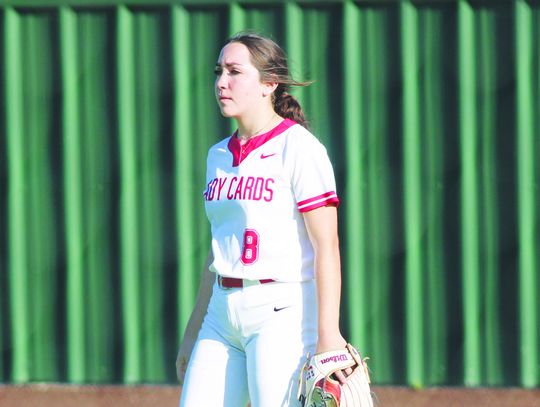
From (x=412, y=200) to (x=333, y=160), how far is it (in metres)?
0.44

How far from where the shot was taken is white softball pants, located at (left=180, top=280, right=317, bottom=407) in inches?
146

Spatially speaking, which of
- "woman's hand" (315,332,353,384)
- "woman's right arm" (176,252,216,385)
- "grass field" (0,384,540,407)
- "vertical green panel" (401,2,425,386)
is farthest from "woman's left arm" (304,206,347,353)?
"grass field" (0,384,540,407)

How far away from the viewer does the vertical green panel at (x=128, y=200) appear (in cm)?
628

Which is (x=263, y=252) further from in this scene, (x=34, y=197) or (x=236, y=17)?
(x=34, y=197)

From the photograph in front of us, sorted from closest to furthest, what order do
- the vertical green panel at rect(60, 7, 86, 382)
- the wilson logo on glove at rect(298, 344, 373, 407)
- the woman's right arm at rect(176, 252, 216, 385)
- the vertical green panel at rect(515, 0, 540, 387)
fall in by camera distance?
the wilson logo on glove at rect(298, 344, 373, 407) → the woman's right arm at rect(176, 252, 216, 385) → the vertical green panel at rect(515, 0, 540, 387) → the vertical green panel at rect(60, 7, 86, 382)

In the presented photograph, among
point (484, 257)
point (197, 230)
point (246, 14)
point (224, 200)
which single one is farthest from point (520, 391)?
point (224, 200)

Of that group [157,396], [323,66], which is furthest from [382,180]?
[157,396]

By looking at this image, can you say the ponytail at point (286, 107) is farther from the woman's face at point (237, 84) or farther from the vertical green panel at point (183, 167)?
the vertical green panel at point (183, 167)

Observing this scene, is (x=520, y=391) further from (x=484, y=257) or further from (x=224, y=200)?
(x=224, y=200)

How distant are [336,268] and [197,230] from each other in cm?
259

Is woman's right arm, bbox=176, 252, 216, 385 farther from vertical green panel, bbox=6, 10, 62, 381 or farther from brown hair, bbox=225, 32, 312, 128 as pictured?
vertical green panel, bbox=6, 10, 62, 381

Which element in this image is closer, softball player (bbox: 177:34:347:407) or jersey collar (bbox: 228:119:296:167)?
softball player (bbox: 177:34:347:407)

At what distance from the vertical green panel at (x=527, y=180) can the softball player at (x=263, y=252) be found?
2337mm

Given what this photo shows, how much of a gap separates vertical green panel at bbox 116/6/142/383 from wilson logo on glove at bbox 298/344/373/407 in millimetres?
2712
